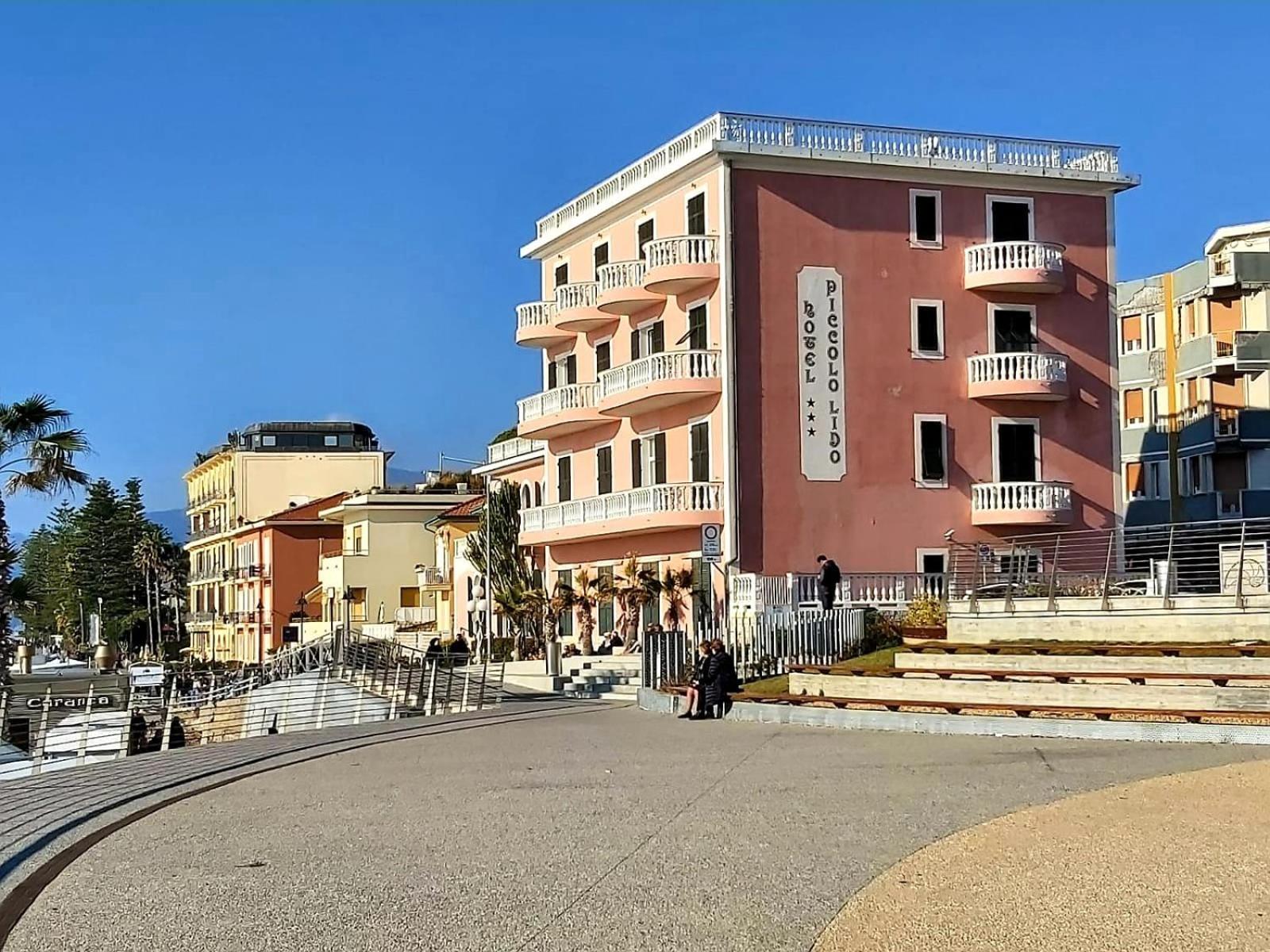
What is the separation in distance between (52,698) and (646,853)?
1678 cm

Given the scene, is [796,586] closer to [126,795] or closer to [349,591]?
[126,795]

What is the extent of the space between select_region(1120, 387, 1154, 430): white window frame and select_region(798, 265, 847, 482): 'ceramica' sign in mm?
26274

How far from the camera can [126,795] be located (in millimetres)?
16453

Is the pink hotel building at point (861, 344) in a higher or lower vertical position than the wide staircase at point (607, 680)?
higher

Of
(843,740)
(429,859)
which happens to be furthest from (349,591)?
(429,859)

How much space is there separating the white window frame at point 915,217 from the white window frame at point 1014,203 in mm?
1126

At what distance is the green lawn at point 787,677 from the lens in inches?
1070

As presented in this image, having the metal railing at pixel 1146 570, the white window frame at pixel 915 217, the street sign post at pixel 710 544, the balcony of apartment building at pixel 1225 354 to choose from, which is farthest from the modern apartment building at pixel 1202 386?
the street sign post at pixel 710 544

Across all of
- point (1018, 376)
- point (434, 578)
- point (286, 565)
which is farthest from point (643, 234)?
point (286, 565)

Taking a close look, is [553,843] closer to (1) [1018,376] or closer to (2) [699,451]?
(2) [699,451]

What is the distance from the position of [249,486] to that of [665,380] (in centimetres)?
6742

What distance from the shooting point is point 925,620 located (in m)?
31.2

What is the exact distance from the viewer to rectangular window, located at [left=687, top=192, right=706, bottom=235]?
4000 cm

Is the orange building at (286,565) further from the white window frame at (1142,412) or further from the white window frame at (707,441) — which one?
the white window frame at (707,441)
